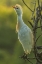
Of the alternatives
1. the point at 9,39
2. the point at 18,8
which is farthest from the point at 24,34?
the point at 9,39

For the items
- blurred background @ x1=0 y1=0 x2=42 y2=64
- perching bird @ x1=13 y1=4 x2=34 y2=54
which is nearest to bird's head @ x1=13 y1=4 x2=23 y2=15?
perching bird @ x1=13 y1=4 x2=34 y2=54

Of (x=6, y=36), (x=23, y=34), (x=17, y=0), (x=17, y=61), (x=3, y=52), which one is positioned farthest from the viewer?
(x=17, y=0)

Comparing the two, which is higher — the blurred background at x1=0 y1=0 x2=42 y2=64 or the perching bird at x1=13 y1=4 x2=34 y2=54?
the perching bird at x1=13 y1=4 x2=34 y2=54

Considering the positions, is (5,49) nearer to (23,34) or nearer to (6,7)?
(6,7)

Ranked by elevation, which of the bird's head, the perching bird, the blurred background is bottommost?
the blurred background

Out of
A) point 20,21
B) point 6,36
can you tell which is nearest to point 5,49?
point 6,36

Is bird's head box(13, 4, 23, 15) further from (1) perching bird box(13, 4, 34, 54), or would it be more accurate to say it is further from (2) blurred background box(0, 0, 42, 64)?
(2) blurred background box(0, 0, 42, 64)

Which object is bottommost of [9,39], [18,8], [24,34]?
[9,39]

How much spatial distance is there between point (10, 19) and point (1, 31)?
175 cm

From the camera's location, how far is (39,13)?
8.86 ft

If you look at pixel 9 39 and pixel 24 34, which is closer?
pixel 24 34

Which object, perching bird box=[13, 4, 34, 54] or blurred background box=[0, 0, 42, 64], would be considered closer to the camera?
perching bird box=[13, 4, 34, 54]

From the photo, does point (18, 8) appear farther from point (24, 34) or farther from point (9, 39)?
point (9, 39)

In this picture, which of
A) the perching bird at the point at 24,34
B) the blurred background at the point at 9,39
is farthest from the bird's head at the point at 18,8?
the blurred background at the point at 9,39
